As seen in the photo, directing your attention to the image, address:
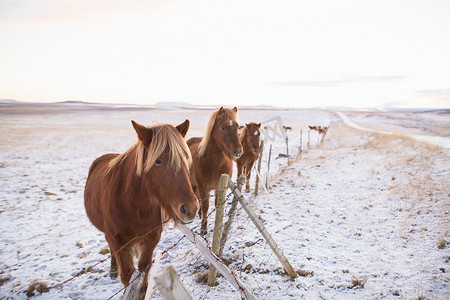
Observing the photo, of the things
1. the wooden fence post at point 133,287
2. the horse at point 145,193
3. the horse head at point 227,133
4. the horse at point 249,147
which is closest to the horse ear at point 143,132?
the horse at point 145,193

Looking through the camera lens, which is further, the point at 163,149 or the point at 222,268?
the point at 222,268

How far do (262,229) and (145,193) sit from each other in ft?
6.35

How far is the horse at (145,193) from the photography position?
217 centimetres

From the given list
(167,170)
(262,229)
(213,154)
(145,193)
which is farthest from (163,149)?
(213,154)

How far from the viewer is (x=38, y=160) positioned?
1302cm

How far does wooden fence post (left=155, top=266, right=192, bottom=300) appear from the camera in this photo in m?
1.11

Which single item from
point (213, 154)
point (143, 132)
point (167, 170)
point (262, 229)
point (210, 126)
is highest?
point (143, 132)

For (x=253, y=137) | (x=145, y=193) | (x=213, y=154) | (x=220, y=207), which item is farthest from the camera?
(x=253, y=137)

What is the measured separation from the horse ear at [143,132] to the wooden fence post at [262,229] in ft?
4.81

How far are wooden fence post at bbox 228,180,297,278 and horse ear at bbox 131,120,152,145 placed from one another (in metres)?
1.47

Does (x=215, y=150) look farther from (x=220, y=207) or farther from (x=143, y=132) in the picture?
(x=143, y=132)

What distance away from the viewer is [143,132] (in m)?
2.23

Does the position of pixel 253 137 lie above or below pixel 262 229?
above

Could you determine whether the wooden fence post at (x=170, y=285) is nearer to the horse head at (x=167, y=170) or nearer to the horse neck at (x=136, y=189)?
the horse head at (x=167, y=170)
